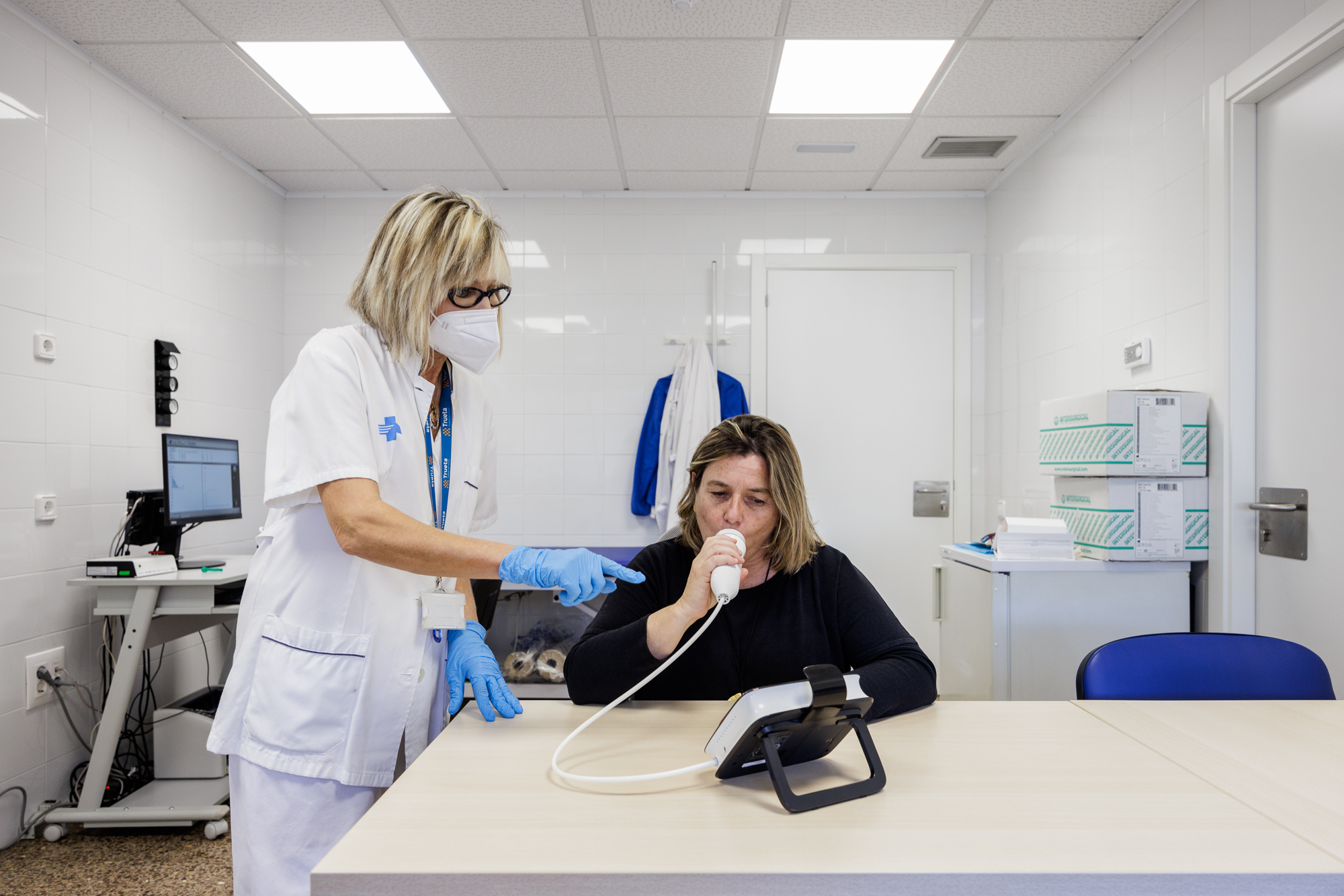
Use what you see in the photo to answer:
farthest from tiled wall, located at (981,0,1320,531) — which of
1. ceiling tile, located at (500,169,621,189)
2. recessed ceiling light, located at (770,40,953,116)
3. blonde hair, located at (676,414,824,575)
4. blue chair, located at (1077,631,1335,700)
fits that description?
ceiling tile, located at (500,169,621,189)

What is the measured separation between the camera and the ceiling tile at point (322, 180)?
150 inches

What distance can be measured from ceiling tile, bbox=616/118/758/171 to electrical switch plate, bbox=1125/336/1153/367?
5.36 feet

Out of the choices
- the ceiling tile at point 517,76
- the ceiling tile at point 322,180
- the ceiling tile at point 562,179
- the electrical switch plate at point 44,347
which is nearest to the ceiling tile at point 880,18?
the ceiling tile at point 517,76

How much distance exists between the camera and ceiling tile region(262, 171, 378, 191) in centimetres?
382

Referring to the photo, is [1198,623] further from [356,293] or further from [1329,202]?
[356,293]

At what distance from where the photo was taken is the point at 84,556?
271cm

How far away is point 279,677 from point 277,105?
2.66 meters

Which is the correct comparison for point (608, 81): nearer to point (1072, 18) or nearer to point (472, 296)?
point (1072, 18)

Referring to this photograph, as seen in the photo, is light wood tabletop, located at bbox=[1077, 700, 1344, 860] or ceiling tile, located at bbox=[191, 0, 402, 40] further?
ceiling tile, located at bbox=[191, 0, 402, 40]

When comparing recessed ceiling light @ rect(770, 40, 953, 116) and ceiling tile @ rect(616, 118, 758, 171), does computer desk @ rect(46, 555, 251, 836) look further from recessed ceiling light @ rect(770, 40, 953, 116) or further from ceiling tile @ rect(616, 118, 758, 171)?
recessed ceiling light @ rect(770, 40, 953, 116)

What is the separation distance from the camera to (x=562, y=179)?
3.89 m

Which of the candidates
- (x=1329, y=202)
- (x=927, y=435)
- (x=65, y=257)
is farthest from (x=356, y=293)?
(x=927, y=435)

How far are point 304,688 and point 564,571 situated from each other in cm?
44

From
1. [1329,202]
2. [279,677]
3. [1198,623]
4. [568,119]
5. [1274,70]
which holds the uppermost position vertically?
[568,119]
